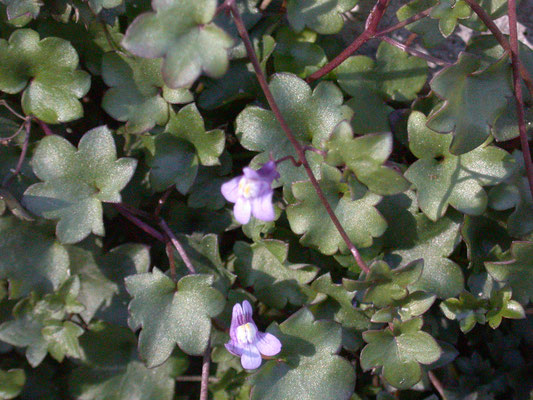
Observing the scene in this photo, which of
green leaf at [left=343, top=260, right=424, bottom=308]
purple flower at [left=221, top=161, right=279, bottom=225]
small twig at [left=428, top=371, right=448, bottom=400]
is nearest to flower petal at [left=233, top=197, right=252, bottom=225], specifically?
purple flower at [left=221, top=161, right=279, bottom=225]

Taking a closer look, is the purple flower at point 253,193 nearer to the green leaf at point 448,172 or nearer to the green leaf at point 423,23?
the green leaf at point 448,172

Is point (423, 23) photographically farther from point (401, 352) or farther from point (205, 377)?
point (205, 377)

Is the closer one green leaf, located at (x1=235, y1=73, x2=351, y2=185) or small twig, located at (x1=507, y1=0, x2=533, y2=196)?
small twig, located at (x1=507, y1=0, x2=533, y2=196)

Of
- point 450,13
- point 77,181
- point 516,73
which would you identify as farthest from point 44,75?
point 516,73

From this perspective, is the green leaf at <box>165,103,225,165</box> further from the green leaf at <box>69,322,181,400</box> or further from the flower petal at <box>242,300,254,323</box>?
the green leaf at <box>69,322,181,400</box>

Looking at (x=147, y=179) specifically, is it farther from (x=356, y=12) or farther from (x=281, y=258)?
(x=356, y=12)

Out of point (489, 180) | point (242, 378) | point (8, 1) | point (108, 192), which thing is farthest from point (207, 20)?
point (242, 378)

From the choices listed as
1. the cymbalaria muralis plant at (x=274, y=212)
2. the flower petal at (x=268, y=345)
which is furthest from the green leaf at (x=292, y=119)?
the flower petal at (x=268, y=345)
